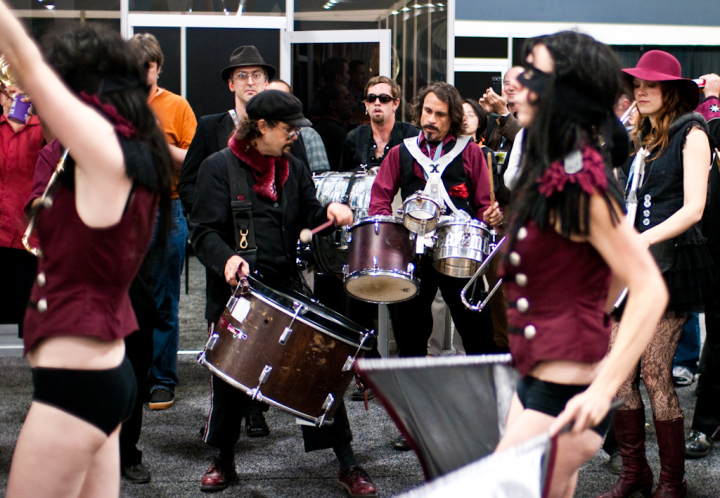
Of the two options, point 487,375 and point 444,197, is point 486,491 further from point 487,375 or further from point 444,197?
point 444,197

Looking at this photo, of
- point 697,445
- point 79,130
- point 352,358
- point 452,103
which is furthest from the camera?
point 452,103

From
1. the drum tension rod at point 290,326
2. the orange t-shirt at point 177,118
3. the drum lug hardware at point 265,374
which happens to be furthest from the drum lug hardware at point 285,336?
the orange t-shirt at point 177,118

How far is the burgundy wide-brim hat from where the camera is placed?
3039 millimetres

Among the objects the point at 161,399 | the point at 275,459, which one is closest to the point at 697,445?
the point at 275,459

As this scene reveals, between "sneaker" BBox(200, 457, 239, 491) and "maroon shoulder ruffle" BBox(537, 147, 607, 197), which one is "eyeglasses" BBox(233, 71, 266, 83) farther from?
"maroon shoulder ruffle" BBox(537, 147, 607, 197)

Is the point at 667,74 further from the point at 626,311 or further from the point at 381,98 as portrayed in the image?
the point at 381,98

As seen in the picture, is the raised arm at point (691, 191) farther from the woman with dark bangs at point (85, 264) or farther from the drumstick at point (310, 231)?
the woman with dark bangs at point (85, 264)

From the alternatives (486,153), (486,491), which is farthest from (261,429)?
(486,491)

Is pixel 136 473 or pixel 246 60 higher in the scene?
pixel 246 60

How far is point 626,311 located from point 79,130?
116 centimetres

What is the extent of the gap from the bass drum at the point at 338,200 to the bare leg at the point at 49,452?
2.35 metres

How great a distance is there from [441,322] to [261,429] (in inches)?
69.3

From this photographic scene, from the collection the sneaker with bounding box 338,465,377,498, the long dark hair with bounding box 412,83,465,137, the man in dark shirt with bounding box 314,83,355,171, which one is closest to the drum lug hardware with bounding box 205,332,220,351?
the sneaker with bounding box 338,465,377,498

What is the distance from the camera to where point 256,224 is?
127 inches
